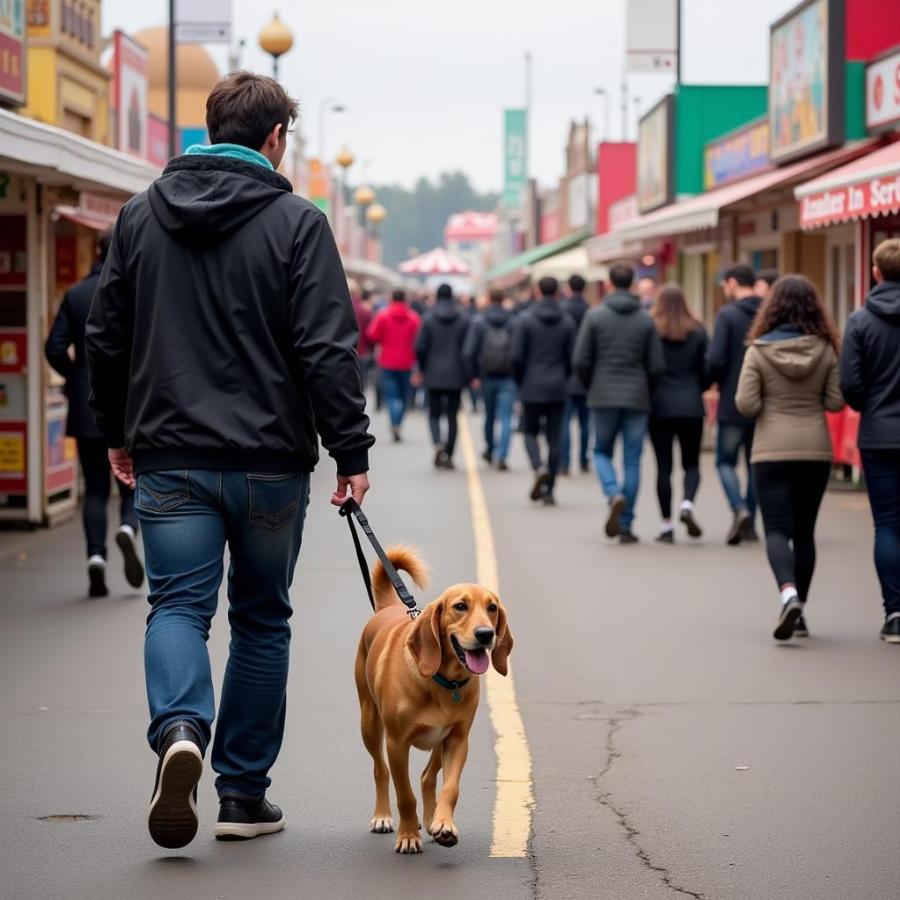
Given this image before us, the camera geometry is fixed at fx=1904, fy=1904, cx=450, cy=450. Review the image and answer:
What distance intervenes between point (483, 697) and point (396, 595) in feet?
7.12

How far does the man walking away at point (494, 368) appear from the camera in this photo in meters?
Result: 20.6

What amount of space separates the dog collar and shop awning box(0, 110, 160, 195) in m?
6.55

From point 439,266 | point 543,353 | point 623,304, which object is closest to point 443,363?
point 543,353

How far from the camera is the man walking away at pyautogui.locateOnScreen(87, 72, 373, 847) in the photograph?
5098 mm

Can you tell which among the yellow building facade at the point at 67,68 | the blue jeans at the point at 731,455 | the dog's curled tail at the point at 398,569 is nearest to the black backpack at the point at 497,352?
the yellow building facade at the point at 67,68

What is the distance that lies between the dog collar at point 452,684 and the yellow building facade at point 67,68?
14670mm

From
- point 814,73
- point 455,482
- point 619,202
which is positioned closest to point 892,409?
point 455,482

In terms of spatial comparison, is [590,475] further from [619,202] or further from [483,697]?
[619,202]

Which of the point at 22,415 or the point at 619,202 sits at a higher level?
the point at 619,202

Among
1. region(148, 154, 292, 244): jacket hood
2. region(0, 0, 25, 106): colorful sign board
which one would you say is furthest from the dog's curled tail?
region(0, 0, 25, 106): colorful sign board

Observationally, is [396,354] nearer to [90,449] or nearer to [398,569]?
[90,449]

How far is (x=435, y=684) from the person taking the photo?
5.05 metres

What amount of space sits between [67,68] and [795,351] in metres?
12.8

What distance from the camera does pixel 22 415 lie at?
1430 centimetres
